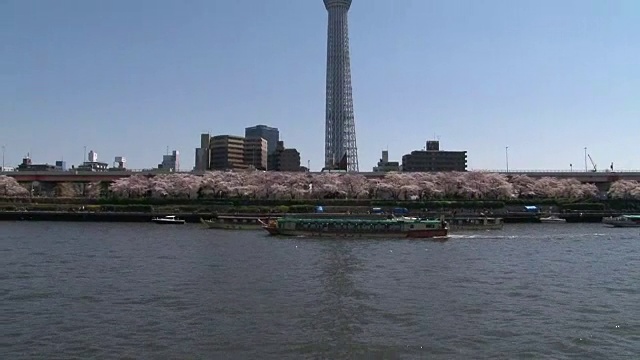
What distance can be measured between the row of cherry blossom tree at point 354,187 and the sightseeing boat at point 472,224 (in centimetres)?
2444

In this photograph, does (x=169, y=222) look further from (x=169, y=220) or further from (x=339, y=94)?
(x=339, y=94)

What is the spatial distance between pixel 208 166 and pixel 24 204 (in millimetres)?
59623

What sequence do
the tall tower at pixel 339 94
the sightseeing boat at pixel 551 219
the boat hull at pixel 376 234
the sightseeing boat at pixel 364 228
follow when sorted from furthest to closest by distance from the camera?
the tall tower at pixel 339 94
the sightseeing boat at pixel 551 219
the sightseeing boat at pixel 364 228
the boat hull at pixel 376 234

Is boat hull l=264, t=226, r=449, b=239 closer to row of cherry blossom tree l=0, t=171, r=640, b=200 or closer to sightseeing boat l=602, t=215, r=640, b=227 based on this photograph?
sightseeing boat l=602, t=215, r=640, b=227

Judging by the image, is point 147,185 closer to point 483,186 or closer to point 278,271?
point 483,186

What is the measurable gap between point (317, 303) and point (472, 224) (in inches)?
1424

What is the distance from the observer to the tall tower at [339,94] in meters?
140

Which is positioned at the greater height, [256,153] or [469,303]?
[256,153]

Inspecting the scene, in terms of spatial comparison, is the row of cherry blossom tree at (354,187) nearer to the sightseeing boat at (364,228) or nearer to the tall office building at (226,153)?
the sightseeing boat at (364,228)

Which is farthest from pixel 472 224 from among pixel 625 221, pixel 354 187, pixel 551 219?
pixel 354 187

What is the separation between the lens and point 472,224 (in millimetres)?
52438

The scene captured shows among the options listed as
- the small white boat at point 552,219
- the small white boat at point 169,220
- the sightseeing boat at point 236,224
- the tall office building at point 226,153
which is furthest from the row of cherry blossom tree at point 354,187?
the tall office building at point 226,153

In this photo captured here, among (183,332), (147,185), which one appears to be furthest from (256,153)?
(183,332)

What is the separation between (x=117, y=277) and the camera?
930 inches
